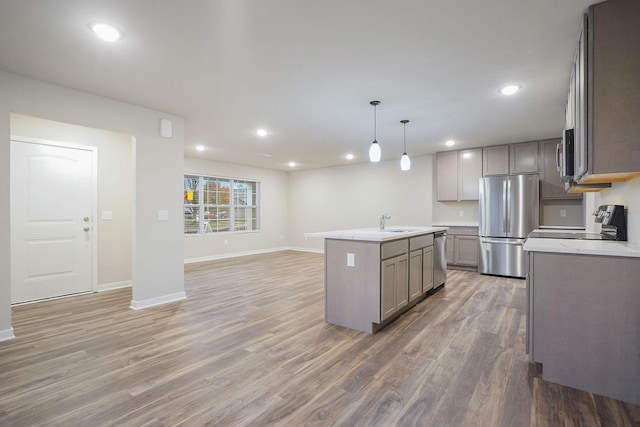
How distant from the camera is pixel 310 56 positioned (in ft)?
8.39

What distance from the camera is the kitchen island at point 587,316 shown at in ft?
6.05

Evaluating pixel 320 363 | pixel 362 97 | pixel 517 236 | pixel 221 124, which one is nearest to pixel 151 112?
pixel 221 124

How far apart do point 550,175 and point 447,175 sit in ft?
5.65

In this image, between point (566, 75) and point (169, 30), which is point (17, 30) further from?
point (566, 75)

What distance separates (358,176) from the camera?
8.17 meters

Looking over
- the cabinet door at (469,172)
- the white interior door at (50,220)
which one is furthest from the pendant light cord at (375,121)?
the white interior door at (50,220)

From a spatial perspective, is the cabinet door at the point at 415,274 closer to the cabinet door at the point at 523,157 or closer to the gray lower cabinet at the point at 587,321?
the gray lower cabinet at the point at 587,321

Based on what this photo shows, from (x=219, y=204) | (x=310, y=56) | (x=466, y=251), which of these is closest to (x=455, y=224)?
(x=466, y=251)

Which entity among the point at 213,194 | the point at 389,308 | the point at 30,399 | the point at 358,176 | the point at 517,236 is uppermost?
the point at 358,176

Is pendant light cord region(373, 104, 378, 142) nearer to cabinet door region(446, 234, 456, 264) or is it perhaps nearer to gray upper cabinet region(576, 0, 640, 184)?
gray upper cabinet region(576, 0, 640, 184)

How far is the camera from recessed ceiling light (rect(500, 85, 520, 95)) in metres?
3.16

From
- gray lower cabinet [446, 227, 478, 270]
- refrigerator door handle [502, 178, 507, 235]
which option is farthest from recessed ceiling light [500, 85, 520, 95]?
gray lower cabinet [446, 227, 478, 270]

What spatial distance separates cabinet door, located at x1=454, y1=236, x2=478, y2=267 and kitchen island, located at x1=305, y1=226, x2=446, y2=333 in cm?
301

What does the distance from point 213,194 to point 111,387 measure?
239 inches
